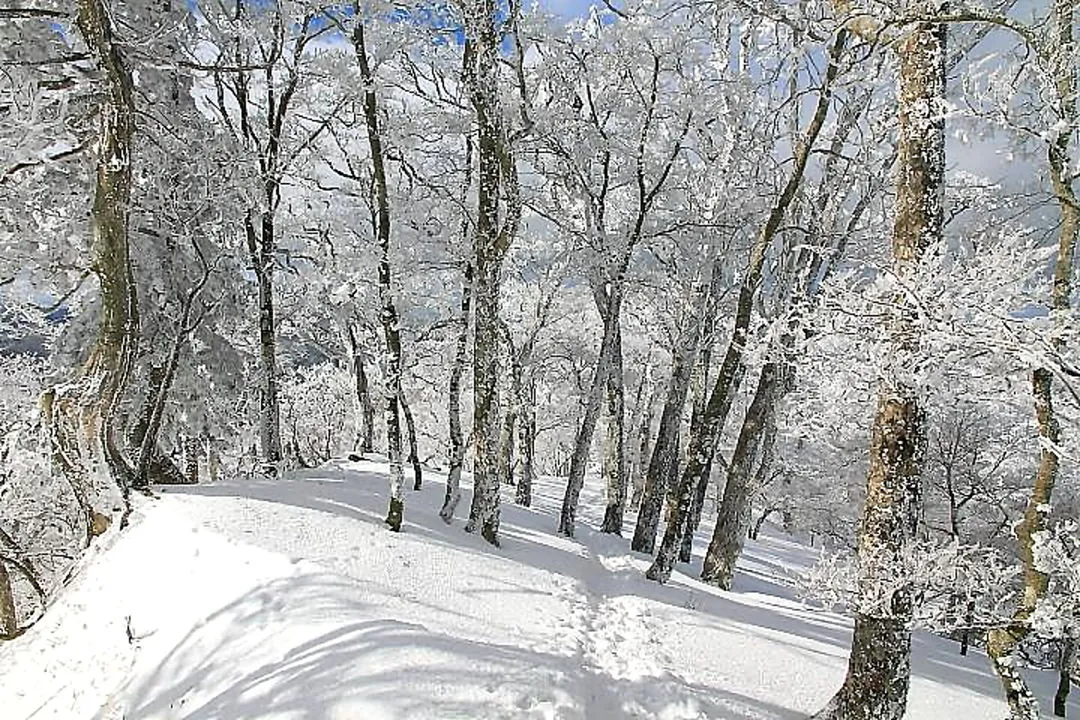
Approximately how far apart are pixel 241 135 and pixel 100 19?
272 inches

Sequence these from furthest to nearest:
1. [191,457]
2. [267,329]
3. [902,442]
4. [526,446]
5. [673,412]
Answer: [526,446] < [191,457] < [267,329] < [673,412] < [902,442]

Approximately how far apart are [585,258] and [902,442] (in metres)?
8.23

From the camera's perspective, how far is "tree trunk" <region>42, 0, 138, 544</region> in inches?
277

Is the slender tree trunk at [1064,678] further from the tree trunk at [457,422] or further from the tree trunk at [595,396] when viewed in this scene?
the tree trunk at [457,422]

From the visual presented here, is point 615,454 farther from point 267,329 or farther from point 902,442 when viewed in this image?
point 902,442

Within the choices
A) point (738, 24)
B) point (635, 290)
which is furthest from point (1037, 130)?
point (635, 290)

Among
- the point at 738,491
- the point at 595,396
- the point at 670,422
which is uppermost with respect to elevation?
the point at 595,396

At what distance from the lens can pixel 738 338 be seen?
29.7ft

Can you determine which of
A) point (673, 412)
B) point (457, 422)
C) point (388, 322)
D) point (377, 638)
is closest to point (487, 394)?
point (388, 322)

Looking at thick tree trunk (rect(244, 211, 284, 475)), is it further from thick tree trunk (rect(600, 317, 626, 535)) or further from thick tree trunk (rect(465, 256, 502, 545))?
thick tree trunk (rect(600, 317, 626, 535))

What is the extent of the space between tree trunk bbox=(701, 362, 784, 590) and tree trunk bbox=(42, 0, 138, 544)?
25.6 feet

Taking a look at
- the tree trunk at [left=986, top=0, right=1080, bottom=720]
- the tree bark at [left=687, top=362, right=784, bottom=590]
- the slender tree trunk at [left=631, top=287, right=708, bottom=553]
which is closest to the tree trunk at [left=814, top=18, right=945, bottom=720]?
the tree trunk at [left=986, top=0, right=1080, bottom=720]

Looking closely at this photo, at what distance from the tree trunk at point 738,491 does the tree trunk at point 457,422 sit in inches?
155

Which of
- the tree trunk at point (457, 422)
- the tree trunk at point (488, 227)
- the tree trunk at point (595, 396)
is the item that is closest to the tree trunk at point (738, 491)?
the tree trunk at point (595, 396)
